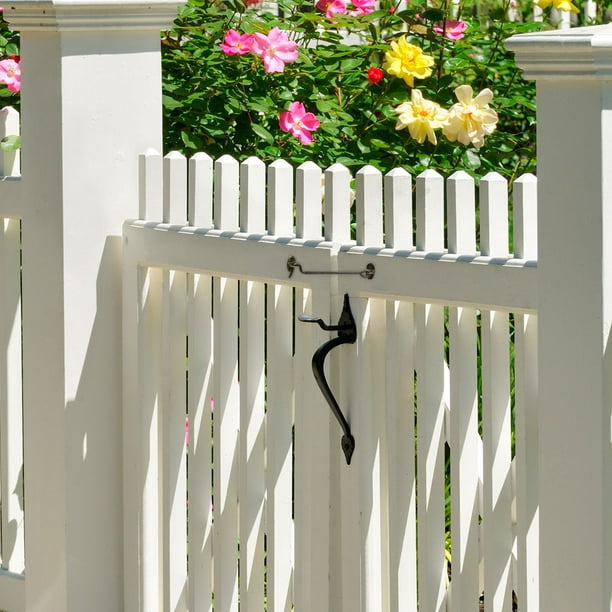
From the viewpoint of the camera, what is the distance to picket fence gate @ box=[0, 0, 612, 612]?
2.08 meters

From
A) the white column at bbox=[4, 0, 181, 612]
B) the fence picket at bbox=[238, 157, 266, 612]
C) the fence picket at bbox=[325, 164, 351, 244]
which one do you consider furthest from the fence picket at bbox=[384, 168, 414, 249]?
the white column at bbox=[4, 0, 181, 612]

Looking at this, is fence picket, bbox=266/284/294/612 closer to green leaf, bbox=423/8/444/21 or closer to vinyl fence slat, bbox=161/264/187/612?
vinyl fence slat, bbox=161/264/187/612

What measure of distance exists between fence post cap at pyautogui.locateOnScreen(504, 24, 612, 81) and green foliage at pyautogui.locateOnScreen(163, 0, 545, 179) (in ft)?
4.35

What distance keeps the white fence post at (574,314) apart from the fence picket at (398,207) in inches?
14.1

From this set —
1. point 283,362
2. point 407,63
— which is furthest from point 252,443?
point 407,63

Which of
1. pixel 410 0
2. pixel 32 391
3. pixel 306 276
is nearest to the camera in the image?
pixel 306 276

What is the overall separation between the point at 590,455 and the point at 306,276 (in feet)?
2.29

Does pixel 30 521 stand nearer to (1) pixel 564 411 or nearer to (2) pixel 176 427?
(2) pixel 176 427

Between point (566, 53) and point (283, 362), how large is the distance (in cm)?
90

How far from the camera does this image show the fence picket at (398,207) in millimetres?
2406

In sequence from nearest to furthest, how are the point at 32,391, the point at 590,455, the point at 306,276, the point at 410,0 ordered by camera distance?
1. the point at 590,455
2. the point at 306,276
3. the point at 32,391
4. the point at 410,0

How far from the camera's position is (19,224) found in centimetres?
323

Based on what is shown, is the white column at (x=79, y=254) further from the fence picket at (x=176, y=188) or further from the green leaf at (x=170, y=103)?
the green leaf at (x=170, y=103)

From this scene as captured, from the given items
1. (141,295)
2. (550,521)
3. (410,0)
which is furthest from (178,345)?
(410,0)
